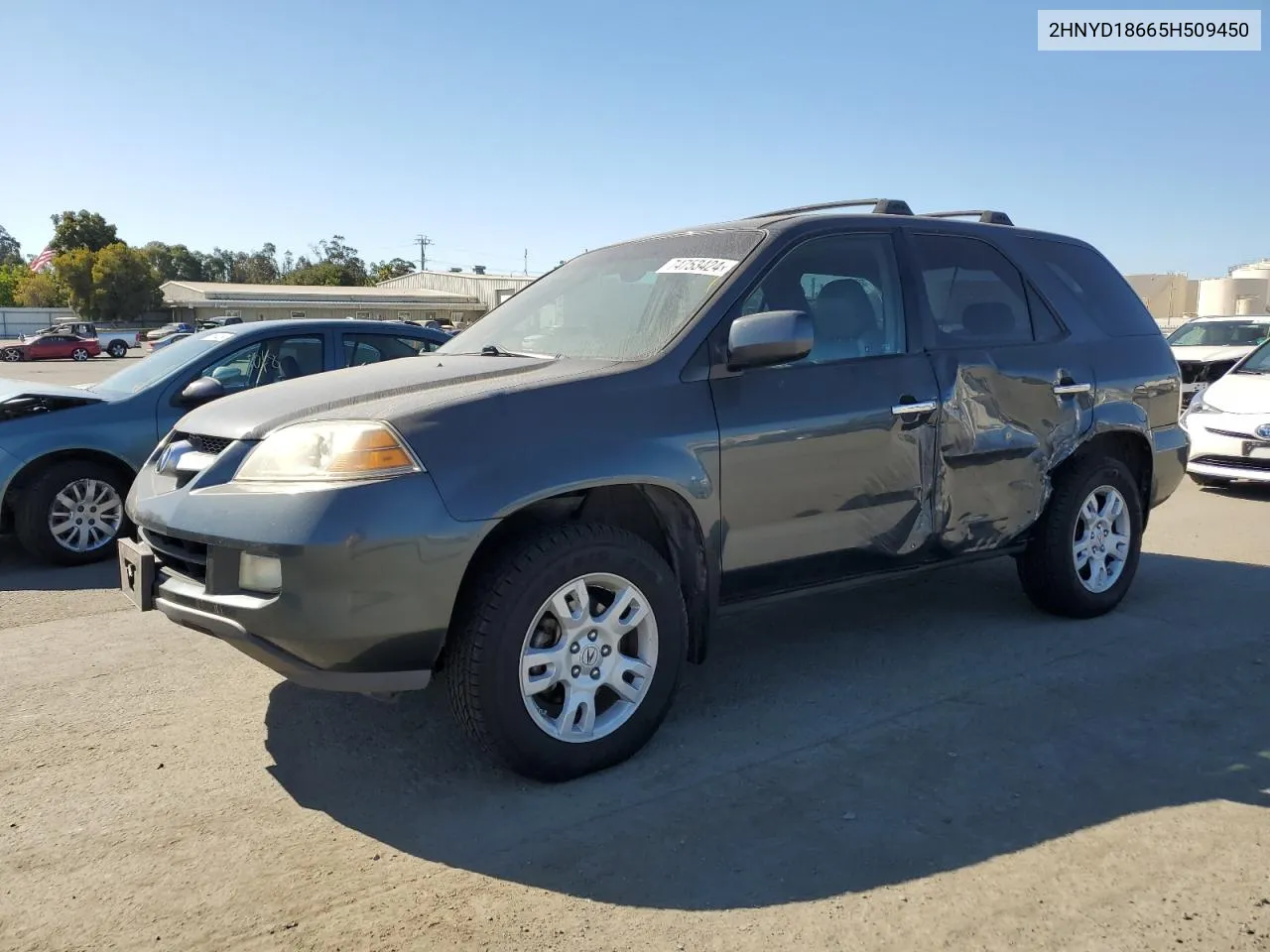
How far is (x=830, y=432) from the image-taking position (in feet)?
12.7

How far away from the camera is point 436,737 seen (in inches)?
145

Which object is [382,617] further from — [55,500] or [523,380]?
[55,500]

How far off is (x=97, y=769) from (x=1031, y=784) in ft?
10.2

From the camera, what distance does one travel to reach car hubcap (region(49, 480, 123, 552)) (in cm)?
643

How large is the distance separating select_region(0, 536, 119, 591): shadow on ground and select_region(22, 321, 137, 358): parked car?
47032 millimetres

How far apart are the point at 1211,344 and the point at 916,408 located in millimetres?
13608

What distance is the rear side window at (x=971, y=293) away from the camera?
4461 millimetres

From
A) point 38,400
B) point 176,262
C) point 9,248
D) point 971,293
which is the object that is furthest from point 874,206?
point 9,248

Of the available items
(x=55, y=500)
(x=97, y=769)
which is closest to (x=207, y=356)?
(x=55, y=500)

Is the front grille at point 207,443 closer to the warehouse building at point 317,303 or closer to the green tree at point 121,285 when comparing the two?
the warehouse building at point 317,303

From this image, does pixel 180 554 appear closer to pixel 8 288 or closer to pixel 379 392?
pixel 379 392

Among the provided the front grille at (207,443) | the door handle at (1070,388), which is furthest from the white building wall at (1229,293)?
the front grille at (207,443)

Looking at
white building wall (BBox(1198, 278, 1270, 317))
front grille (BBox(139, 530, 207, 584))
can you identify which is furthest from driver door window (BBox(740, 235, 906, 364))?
white building wall (BBox(1198, 278, 1270, 317))

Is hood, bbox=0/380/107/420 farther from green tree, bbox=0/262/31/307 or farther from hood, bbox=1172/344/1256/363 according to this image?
green tree, bbox=0/262/31/307
